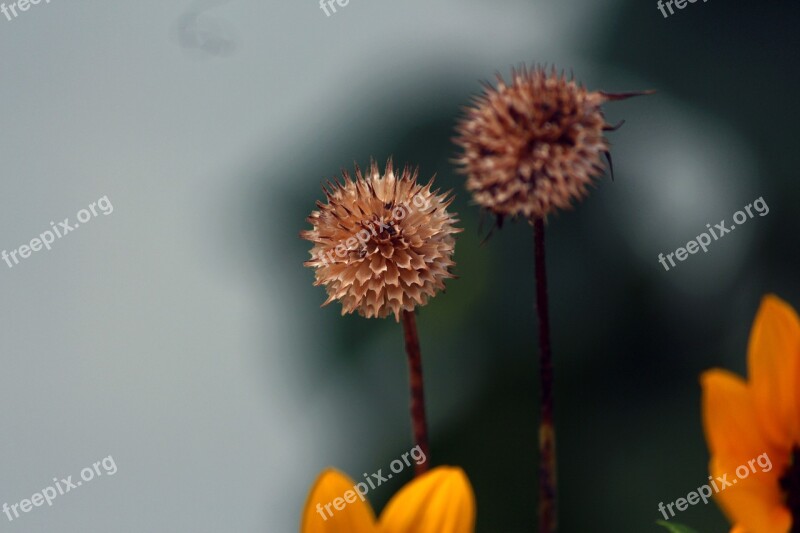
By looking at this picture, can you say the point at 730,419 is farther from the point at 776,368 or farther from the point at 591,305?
the point at 591,305

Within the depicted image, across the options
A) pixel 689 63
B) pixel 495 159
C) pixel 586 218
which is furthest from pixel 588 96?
pixel 689 63

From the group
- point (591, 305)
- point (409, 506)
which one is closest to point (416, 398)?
point (409, 506)

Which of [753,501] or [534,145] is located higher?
[534,145]

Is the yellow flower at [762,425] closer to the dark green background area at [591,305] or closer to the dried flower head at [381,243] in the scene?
the dried flower head at [381,243]

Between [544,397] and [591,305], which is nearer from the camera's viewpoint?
[544,397]

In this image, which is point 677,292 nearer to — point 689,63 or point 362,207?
point 689,63
